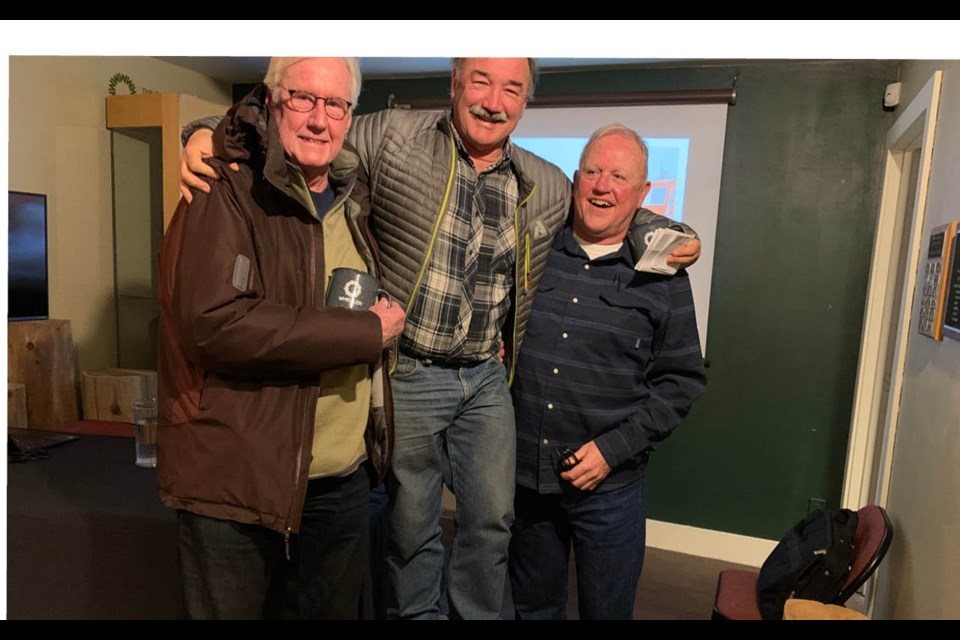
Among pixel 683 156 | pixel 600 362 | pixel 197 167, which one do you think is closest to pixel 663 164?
pixel 683 156

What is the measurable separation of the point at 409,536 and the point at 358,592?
12 cm

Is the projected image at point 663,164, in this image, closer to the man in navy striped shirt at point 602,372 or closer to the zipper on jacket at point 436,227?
the man in navy striped shirt at point 602,372

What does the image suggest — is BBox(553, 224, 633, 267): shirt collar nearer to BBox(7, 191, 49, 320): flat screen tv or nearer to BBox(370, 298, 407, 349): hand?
BBox(370, 298, 407, 349): hand

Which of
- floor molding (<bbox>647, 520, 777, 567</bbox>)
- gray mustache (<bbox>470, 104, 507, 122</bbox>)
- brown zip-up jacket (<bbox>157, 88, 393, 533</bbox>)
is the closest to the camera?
brown zip-up jacket (<bbox>157, 88, 393, 533</bbox>)

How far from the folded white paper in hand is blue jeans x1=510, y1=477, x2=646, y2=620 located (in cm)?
43

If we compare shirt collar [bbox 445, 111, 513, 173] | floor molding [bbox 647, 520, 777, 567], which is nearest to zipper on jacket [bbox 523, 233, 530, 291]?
shirt collar [bbox 445, 111, 513, 173]

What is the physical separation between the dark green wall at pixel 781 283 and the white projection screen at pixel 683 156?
49 mm

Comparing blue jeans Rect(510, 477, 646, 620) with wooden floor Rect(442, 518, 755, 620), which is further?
wooden floor Rect(442, 518, 755, 620)

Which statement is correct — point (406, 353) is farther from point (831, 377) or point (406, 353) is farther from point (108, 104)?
point (831, 377)

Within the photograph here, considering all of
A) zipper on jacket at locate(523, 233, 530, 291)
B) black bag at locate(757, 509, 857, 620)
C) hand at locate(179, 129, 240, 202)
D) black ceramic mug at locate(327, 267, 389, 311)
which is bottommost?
black bag at locate(757, 509, 857, 620)

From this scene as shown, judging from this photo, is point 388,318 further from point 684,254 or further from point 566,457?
point 684,254

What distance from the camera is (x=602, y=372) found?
3.94 feet

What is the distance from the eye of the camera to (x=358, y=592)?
3.51 feet

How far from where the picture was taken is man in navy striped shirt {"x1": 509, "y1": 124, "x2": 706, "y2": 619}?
3.88 ft
